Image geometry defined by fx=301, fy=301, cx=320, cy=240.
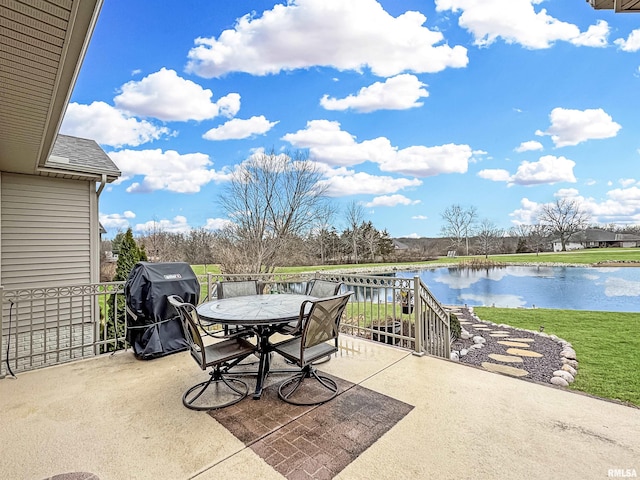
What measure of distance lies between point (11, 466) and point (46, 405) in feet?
3.15

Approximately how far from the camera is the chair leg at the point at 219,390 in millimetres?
2717

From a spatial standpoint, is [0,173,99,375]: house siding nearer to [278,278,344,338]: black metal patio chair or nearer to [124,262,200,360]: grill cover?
[124,262,200,360]: grill cover

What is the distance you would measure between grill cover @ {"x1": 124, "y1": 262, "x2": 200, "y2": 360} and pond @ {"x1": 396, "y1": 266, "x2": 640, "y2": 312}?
879cm

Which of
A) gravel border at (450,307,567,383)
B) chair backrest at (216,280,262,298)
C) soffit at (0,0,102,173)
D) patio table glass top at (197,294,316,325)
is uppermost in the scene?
soffit at (0,0,102,173)

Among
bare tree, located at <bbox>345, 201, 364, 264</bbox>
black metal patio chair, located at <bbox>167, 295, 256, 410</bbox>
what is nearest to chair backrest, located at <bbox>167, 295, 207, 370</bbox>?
black metal patio chair, located at <bbox>167, 295, 256, 410</bbox>

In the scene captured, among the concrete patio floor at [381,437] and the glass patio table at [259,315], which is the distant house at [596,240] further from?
the glass patio table at [259,315]

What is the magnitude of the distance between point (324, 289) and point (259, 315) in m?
1.28

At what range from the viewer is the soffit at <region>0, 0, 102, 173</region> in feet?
6.16

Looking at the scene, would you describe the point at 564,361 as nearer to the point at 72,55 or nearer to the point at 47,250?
the point at 72,55

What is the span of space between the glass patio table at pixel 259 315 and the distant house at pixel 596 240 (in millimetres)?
49369

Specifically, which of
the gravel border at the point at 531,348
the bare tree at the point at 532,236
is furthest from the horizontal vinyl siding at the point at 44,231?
the bare tree at the point at 532,236

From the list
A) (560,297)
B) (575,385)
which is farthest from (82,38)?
(560,297)

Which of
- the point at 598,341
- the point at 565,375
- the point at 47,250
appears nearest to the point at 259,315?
the point at 565,375

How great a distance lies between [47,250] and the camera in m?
5.65
